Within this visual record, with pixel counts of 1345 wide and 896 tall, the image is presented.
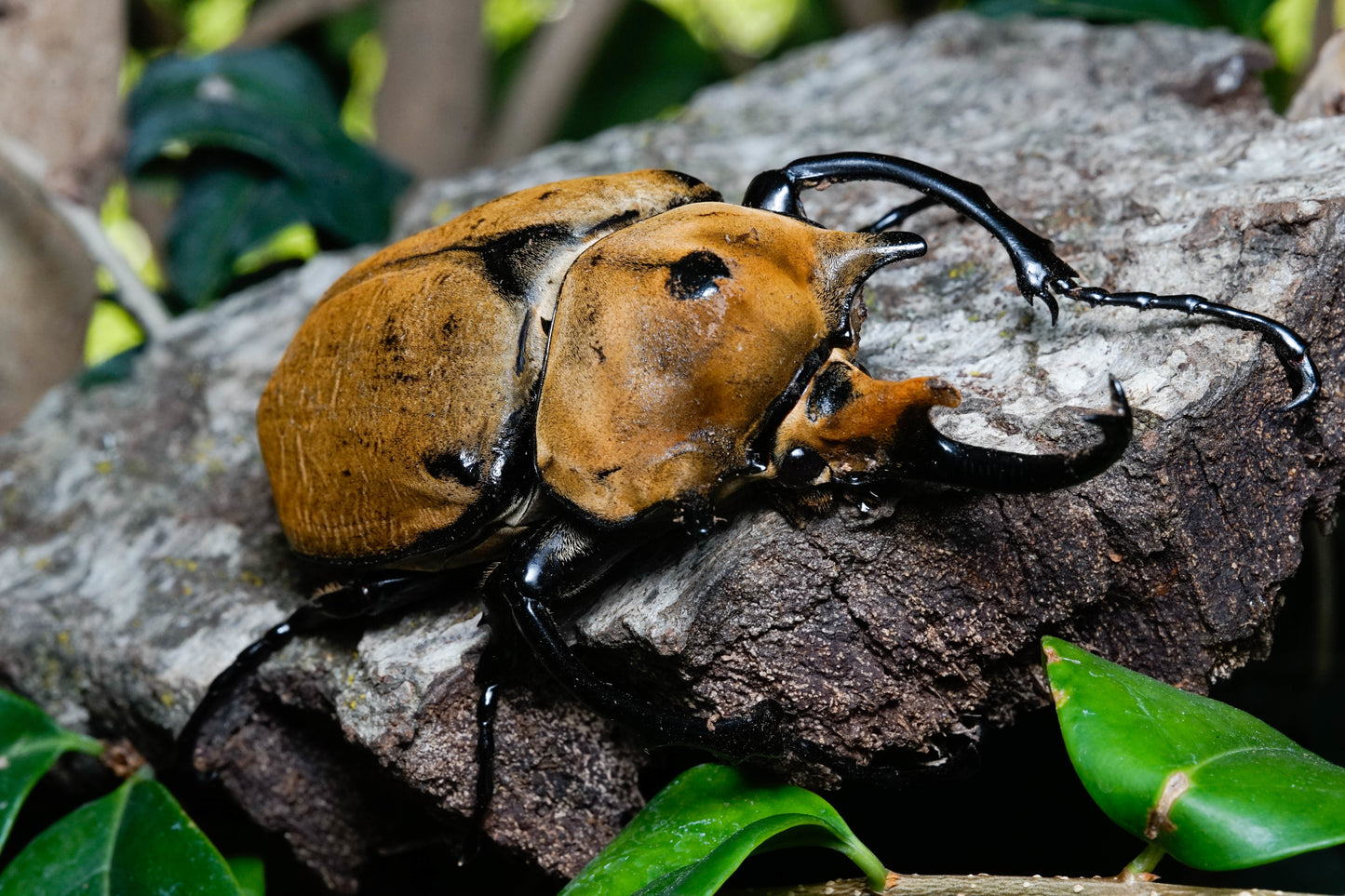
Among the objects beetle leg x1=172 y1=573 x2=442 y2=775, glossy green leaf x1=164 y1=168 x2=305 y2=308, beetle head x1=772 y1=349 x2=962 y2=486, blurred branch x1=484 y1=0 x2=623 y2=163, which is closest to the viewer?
beetle head x1=772 y1=349 x2=962 y2=486

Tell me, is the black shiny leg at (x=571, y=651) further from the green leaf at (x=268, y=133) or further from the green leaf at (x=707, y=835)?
the green leaf at (x=268, y=133)

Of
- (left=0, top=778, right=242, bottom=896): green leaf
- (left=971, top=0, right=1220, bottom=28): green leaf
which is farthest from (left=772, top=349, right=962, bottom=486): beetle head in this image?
(left=971, top=0, right=1220, bottom=28): green leaf

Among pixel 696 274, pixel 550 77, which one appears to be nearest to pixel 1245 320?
pixel 696 274

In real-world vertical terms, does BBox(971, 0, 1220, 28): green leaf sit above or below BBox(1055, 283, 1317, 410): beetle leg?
above

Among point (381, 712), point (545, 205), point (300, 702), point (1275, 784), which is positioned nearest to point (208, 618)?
point (300, 702)

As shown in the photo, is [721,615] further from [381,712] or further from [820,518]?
[381,712]

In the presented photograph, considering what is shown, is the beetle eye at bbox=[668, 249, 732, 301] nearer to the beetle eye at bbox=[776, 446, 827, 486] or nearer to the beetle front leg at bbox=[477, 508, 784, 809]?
the beetle eye at bbox=[776, 446, 827, 486]

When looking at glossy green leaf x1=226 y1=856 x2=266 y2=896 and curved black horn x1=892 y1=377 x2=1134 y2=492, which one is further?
glossy green leaf x1=226 y1=856 x2=266 y2=896
